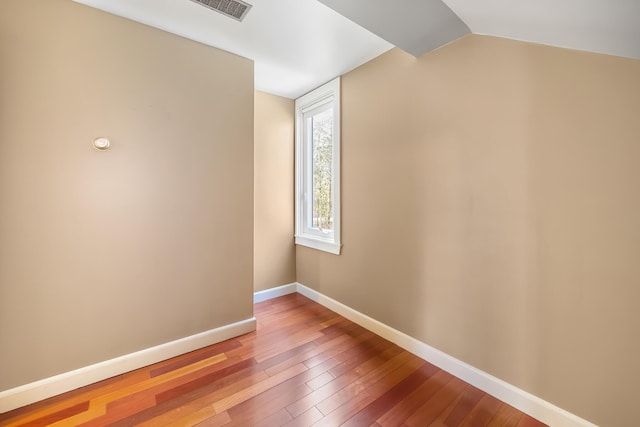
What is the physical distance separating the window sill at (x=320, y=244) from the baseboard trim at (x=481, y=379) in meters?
0.66

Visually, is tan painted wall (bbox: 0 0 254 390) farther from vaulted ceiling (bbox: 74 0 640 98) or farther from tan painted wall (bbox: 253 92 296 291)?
tan painted wall (bbox: 253 92 296 291)

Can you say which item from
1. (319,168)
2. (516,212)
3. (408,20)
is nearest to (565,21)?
(408,20)

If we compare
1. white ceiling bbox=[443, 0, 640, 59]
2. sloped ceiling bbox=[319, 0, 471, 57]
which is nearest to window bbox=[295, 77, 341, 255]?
sloped ceiling bbox=[319, 0, 471, 57]

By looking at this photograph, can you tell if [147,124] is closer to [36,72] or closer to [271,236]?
[36,72]

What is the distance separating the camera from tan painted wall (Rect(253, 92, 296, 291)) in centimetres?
304

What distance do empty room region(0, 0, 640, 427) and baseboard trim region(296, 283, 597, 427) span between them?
2 centimetres

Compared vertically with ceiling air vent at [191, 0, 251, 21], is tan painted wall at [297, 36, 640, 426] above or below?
below

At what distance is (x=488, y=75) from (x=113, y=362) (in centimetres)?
319

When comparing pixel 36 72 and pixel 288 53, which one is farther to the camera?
pixel 288 53

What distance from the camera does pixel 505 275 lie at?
155 centimetres

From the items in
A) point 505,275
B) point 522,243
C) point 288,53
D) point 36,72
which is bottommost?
point 505,275

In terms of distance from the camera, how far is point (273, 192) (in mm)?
3162

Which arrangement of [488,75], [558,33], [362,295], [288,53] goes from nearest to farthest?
[558,33]
[488,75]
[288,53]
[362,295]

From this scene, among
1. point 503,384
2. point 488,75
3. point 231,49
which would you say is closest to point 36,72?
point 231,49
